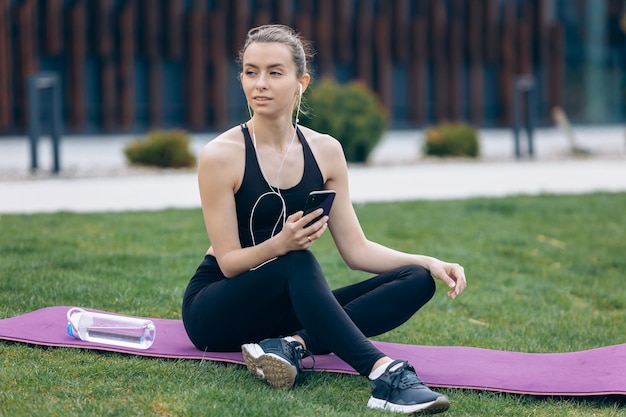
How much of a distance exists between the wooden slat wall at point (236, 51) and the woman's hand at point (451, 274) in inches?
815

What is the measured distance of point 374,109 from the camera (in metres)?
16.8

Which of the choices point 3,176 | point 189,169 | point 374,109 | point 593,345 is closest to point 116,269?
point 593,345

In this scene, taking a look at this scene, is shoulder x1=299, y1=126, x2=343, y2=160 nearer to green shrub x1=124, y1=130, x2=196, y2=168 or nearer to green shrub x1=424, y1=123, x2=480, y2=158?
green shrub x1=124, y1=130, x2=196, y2=168

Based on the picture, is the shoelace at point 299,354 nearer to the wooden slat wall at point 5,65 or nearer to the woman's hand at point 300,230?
the woman's hand at point 300,230

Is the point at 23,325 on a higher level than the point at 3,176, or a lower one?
higher

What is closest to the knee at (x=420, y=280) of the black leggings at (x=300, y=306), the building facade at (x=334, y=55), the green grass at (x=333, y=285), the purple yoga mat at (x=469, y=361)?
the black leggings at (x=300, y=306)

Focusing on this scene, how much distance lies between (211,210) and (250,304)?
1.40 ft

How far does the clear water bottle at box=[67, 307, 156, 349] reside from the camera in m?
4.63

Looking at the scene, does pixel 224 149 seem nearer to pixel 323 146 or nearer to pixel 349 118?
pixel 323 146

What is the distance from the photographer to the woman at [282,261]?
156 inches

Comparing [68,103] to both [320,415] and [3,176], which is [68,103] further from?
[320,415]

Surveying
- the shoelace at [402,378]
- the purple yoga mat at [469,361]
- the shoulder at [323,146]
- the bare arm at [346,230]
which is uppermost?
the shoulder at [323,146]

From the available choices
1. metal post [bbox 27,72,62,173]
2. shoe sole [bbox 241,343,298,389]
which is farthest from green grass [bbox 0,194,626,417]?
metal post [bbox 27,72,62,173]

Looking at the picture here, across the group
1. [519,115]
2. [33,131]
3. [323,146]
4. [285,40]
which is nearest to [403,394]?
[323,146]
